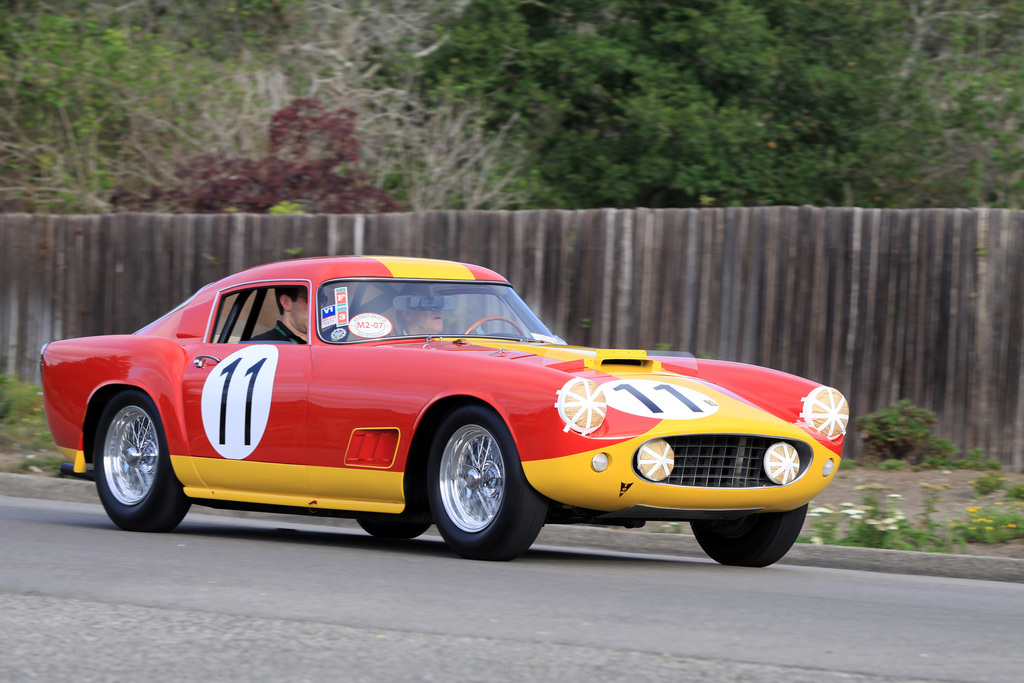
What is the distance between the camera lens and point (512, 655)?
15.0 feet

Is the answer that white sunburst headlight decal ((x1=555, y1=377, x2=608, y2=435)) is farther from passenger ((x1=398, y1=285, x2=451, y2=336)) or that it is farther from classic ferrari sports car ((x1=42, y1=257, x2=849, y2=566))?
passenger ((x1=398, y1=285, x2=451, y2=336))

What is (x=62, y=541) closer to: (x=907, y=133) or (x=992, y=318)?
(x=992, y=318)

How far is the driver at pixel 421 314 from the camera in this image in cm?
771

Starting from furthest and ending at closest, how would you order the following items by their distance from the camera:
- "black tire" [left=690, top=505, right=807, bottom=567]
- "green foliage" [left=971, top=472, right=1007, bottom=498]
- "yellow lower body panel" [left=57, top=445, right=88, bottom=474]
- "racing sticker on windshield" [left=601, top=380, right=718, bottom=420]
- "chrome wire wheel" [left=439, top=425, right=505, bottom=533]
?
"green foliage" [left=971, top=472, right=1007, bottom=498] → "yellow lower body panel" [left=57, top=445, right=88, bottom=474] → "black tire" [left=690, top=505, right=807, bottom=567] → "chrome wire wheel" [left=439, top=425, right=505, bottom=533] → "racing sticker on windshield" [left=601, top=380, right=718, bottom=420]

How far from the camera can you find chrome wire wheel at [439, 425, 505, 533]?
6.71 metres

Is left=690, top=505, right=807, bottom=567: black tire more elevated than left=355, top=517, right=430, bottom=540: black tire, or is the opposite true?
left=690, top=505, right=807, bottom=567: black tire

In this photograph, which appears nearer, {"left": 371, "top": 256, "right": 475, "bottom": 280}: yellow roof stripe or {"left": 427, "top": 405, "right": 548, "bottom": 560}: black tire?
{"left": 427, "top": 405, "right": 548, "bottom": 560}: black tire

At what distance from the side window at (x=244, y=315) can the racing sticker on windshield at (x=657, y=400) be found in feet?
8.75

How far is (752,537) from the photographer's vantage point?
7488 millimetres

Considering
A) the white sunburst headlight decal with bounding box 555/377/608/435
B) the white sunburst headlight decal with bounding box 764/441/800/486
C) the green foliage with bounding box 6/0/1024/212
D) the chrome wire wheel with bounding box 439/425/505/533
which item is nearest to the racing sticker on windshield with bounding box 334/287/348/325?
the chrome wire wheel with bounding box 439/425/505/533

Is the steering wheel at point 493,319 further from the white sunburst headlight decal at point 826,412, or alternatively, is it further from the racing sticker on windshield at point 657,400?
the white sunburst headlight decal at point 826,412

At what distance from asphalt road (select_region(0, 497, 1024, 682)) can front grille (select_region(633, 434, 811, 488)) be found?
0.49m

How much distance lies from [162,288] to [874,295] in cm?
803

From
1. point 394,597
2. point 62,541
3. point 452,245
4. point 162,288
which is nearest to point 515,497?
point 394,597
